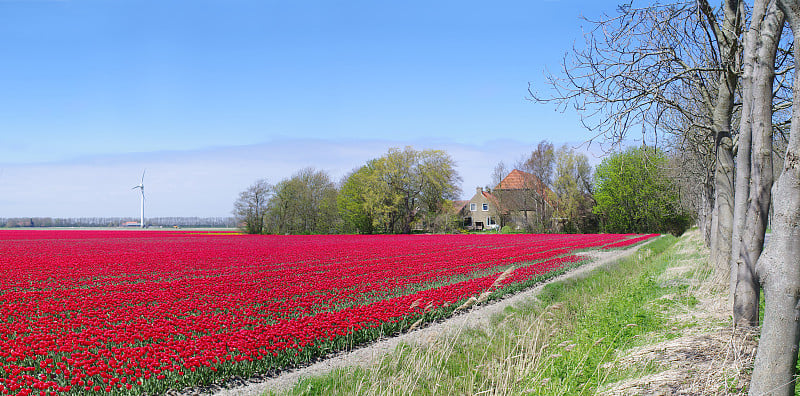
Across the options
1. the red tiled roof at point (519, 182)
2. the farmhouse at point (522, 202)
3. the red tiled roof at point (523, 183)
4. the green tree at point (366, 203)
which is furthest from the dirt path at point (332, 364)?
the red tiled roof at point (519, 182)

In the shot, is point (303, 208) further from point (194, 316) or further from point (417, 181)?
point (194, 316)

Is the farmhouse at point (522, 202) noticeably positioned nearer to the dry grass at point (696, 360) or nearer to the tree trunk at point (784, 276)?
the dry grass at point (696, 360)

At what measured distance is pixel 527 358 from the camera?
6.07m

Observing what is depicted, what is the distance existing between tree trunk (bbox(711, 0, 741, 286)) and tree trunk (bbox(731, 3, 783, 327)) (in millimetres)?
3292

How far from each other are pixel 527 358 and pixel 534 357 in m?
0.37

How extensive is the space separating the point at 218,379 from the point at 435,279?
33.7 feet

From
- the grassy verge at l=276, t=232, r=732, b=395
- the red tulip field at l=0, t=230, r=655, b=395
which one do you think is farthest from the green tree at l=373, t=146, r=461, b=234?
the grassy verge at l=276, t=232, r=732, b=395

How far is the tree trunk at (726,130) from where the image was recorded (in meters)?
9.70

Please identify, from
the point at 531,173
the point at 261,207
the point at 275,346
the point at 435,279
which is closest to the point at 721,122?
the point at 435,279

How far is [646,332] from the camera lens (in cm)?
720

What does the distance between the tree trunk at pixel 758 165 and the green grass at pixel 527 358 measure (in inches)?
39.4

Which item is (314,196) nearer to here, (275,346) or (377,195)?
(377,195)

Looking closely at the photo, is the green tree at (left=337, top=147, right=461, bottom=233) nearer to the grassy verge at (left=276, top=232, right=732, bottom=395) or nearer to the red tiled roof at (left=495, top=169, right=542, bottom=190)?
the red tiled roof at (left=495, top=169, right=542, bottom=190)

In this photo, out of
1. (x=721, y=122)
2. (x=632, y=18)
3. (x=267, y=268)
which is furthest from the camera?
(x=267, y=268)
